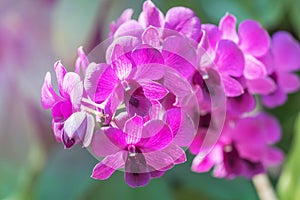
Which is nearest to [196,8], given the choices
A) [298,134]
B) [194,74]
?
[298,134]

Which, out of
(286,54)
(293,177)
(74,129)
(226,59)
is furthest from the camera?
(293,177)

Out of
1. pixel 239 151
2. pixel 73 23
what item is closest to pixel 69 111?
pixel 239 151

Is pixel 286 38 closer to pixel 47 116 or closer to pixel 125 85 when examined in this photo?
pixel 125 85

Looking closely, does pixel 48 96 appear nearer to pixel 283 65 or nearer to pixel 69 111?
pixel 69 111

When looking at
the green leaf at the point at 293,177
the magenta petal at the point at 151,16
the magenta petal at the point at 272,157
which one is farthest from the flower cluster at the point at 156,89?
the green leaf at the point at 293,177

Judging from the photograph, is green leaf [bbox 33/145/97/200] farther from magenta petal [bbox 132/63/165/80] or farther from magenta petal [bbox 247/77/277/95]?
magenta petal [bbox 132/63/165/80]

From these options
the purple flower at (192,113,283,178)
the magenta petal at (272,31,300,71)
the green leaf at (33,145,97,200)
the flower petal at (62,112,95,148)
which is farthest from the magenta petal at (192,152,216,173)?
the green leaf at (33,145,97,200)

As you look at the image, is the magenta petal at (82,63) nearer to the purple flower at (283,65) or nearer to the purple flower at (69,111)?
the purple flower at (69,111)
